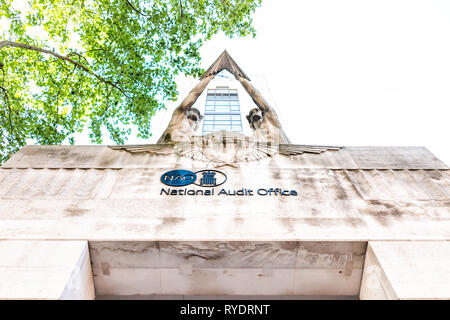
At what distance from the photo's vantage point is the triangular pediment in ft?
31.5

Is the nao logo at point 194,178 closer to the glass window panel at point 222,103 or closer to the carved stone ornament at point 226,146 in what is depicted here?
the carved stone ornament at point 226,146

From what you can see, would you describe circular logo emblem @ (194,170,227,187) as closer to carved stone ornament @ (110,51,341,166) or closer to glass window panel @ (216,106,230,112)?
carved stone ornament @ (110,51,341,166)

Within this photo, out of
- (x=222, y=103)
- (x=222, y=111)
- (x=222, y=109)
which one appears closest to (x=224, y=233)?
(x=222, y=111)

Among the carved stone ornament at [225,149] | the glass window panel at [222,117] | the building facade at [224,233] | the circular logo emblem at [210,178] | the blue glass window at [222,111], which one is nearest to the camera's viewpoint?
the building facade at [224,233]

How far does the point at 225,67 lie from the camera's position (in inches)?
390

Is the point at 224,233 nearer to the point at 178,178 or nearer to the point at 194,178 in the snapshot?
the point at 194,178

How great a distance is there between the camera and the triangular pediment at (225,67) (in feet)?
31.5

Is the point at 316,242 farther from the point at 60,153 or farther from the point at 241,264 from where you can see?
the point at 60,153

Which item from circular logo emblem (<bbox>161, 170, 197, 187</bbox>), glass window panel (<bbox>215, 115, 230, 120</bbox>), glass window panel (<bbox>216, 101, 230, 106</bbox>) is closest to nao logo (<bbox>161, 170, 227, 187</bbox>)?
circular logo emblem (<bbox>161, 170, 197, 187</bbox>)

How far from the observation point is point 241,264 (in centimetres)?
462

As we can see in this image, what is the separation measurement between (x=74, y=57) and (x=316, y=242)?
38.8ft

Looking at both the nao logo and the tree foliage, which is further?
the tree foliage

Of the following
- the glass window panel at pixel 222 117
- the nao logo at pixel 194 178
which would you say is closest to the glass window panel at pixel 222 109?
the glass window panel at pixel 222 117

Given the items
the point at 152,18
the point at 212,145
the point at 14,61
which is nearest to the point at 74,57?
the point at 14,61
